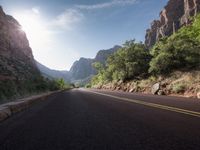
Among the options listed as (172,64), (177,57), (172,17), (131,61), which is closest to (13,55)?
(131,61)

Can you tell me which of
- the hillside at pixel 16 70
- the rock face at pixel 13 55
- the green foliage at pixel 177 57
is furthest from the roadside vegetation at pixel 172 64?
the rock face at pixel 13 55

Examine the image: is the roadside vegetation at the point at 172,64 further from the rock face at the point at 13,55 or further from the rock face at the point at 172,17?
the rock face at the point at 172,17

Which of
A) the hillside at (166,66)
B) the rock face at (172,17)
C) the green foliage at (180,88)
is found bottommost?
the green foliage at (180,88)

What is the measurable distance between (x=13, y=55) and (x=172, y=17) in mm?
114429

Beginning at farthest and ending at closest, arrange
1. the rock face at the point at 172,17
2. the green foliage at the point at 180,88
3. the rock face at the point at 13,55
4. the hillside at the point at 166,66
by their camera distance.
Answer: the rock face at the point at 172,17 → the rock face at the point at 13,55 → the hillside at the point at 166,66 → the green foliage at the point at 180,88

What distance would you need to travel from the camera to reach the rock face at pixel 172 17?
429ft

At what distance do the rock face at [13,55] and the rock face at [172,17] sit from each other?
82.8 m

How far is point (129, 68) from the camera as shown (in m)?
39.0

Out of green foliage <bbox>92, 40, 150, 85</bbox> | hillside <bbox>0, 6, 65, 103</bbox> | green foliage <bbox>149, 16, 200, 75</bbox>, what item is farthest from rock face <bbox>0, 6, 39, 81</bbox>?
green foliage <bbox>149, 16, 200, 75</bbox>

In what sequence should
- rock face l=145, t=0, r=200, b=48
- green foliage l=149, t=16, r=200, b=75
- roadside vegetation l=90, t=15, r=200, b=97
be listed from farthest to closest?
rock face l=145, t=0, r=200, b=48 < green foliage l=149, t=16, r=200, b=75 < roadside vegetation l=90, t=15, r=200, b=97

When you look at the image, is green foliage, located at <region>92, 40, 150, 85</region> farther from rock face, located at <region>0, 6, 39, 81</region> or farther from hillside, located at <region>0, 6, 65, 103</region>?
rock face, located at <region>0, 6, 39, 81</region>

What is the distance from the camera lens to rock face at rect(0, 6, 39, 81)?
42125 mm

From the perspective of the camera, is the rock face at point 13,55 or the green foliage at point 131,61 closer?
the green foliage at point 131,61

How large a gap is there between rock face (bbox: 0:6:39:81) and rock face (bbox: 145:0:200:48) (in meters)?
82.8
